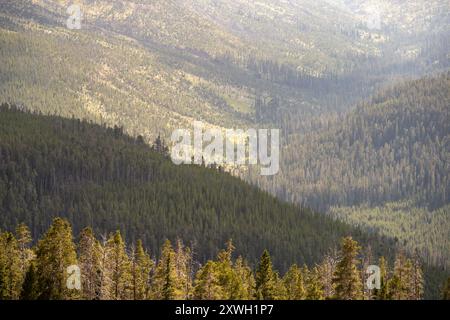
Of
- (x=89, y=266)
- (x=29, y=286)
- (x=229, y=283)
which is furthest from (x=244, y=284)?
(x=29, y=286)

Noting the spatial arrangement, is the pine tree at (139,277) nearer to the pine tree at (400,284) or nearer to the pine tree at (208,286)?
the pine tree at (208,286)

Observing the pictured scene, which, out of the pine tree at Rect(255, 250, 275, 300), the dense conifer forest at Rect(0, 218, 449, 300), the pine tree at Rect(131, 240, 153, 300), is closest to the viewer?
the dense conifer forest at Rect(0, 218, 449, 300)

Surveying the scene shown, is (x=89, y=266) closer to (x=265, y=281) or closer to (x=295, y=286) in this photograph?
(x=265, y=281)

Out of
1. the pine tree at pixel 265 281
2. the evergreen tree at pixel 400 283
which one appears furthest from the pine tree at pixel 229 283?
the evergreen tree at pixel 400 283

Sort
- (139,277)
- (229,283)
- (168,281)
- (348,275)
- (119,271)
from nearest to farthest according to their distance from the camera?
(348,275) < (168,281) < (229,283) < (119,271) < (139,277)

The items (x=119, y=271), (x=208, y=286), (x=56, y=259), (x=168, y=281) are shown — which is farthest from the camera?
(x=119, y=271)

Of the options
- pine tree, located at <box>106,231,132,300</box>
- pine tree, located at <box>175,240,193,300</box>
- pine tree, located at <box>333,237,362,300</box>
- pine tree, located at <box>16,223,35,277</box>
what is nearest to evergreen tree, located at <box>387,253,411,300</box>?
pine tree, located at <box>333,237,362,300</box>

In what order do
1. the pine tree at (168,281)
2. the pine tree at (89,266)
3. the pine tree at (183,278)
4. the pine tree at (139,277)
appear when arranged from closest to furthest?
the pine tree at (168,281), the pine tree at (183,278), the pine tree at (89,266), the pine tree at (139,277)

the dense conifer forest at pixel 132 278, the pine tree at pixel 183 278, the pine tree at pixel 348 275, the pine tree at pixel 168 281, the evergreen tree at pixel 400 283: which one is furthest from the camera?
the pine tree at pixel 183 278

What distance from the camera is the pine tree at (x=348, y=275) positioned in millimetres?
85812

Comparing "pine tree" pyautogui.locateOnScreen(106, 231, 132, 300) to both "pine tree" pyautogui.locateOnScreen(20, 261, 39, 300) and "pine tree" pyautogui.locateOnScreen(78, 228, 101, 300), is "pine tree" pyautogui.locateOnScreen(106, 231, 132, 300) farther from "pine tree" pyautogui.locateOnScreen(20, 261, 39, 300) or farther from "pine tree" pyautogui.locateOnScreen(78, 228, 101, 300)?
"pine tree" pyautogui.locateOnScreen(20, 261, 39, 300)

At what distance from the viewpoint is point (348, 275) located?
8644cm

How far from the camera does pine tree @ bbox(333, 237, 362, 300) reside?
8581 centimetres
